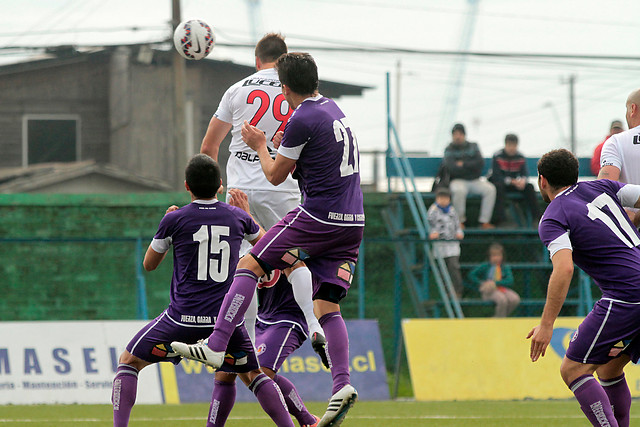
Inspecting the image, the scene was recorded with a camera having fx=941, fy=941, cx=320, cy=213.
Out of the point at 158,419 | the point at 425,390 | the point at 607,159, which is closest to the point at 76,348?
the point at 158,419

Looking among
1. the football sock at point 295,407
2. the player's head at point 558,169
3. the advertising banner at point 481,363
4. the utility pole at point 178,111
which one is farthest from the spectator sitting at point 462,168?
the player's head at point 558,169

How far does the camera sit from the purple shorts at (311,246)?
18.6 feet

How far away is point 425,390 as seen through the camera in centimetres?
1123

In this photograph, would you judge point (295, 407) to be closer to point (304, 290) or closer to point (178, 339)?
point (304, 290)

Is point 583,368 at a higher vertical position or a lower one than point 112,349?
higher

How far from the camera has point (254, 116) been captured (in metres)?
6.76

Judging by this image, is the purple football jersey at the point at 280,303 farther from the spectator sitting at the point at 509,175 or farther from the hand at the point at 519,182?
the hand at the point at 519,182

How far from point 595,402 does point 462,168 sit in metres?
9.47

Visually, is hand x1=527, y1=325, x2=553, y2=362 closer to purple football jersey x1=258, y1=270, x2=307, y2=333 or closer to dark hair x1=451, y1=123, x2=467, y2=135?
purple football jersey x1=258, y1=270, x2=307, y2=333

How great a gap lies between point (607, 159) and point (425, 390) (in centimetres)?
537

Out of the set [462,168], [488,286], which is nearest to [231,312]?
[488,286]

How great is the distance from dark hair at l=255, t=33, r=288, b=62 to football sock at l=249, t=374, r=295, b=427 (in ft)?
7.93

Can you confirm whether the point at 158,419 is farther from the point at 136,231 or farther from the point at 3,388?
the point at 136,231

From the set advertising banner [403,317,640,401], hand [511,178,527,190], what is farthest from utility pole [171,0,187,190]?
advertising banner [403,317,640,401]
